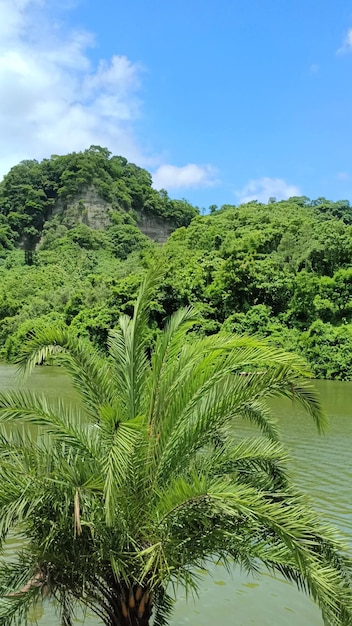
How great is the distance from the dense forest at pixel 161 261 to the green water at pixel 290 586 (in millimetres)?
2885

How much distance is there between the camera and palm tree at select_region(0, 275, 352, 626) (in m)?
3.71

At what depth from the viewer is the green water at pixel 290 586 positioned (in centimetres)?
564

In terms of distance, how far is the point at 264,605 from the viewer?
5.94 m

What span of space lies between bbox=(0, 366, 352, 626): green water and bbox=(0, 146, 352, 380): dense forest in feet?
9.46

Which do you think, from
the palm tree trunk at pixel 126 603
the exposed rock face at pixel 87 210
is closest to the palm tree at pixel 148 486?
the palm tree trunk at pixel 126 603

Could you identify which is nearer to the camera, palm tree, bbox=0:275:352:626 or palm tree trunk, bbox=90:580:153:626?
palm tree, bbox=0:275:352:626

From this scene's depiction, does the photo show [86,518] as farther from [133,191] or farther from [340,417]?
[133,191]

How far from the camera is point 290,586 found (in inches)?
255

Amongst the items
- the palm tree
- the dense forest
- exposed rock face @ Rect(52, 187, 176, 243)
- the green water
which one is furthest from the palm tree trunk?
exposed rock face @ Rect(52, 187, 176, 243)

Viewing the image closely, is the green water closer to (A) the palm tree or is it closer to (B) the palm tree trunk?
(A) the palm tree

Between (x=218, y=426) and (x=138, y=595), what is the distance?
1.40m

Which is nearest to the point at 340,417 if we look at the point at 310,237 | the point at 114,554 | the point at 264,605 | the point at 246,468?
the point at 264,605

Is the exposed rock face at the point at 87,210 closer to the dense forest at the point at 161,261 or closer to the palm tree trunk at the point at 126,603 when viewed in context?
the dense forest at the point at 161,261

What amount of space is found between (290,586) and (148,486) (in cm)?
321
